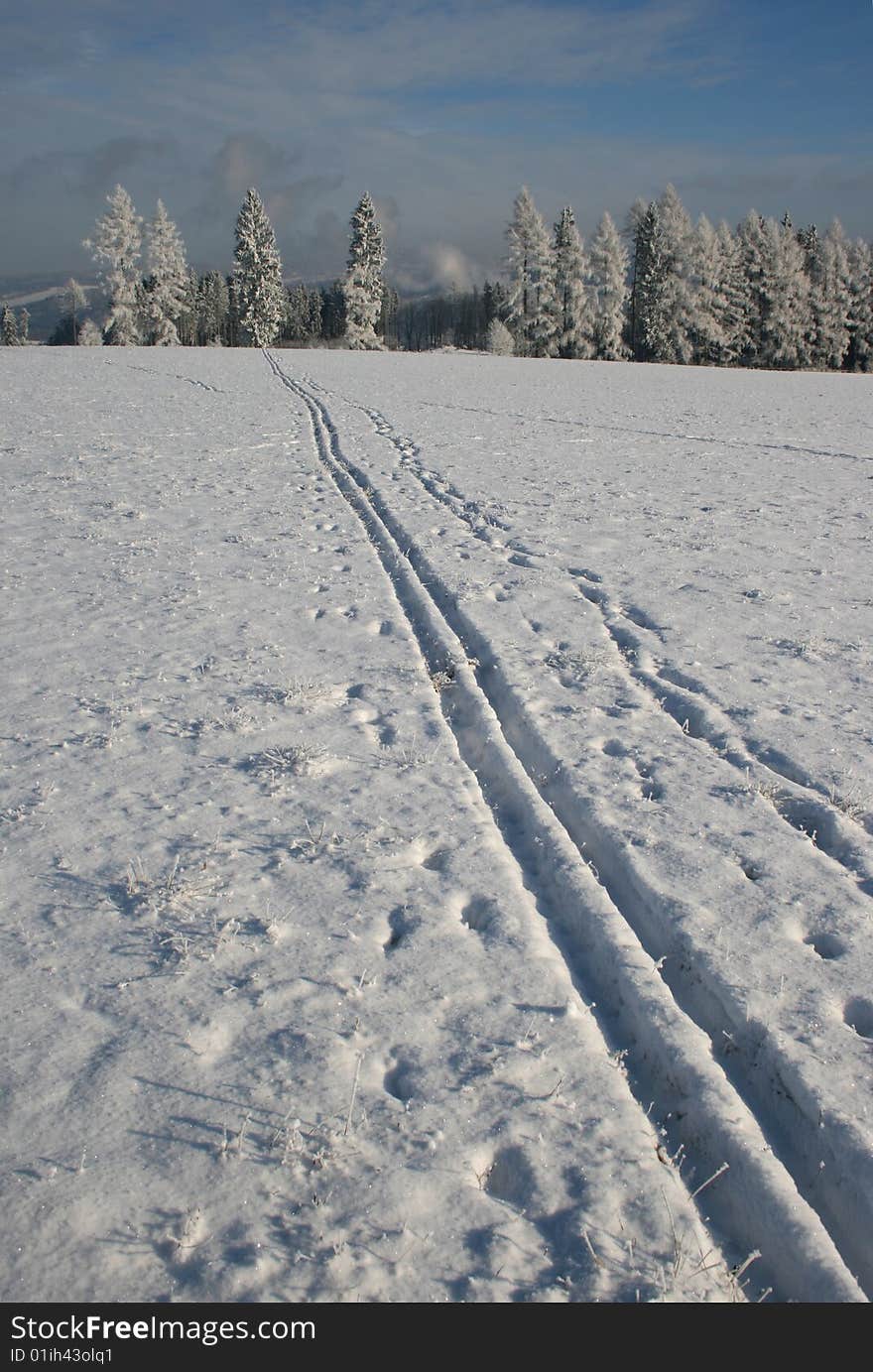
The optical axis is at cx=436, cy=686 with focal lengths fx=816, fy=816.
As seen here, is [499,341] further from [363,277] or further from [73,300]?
[73,300]

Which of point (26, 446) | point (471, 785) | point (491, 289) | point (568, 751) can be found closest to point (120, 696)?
point (471, 785)

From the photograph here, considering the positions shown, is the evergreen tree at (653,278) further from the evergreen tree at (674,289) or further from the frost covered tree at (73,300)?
the frost covered tree at (73,300)

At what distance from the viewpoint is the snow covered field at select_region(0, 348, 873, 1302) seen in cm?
261

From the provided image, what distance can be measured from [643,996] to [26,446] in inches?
698

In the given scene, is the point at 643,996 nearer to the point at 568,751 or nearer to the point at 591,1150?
the point at 591,1150

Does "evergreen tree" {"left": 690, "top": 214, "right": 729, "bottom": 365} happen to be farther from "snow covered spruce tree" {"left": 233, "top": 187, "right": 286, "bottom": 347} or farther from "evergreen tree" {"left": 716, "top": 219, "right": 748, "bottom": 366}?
"snow covered spruce tree" {"left": 233, "top": 187, "right": 286, "bottom": 347}

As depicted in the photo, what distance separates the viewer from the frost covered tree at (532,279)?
61000mm

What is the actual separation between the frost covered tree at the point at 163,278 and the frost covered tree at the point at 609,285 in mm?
32493

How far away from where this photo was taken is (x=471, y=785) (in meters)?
5.00

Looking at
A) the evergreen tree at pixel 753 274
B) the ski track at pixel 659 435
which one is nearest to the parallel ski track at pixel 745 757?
the ski track at pixel 659 435

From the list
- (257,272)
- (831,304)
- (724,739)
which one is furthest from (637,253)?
(724,739)

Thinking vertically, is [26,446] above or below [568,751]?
above

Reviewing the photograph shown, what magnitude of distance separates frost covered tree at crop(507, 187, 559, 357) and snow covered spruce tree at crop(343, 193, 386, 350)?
36.4ft

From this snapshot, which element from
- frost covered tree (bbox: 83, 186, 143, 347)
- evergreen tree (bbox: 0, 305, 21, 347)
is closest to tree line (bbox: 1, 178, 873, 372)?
frost covered tree (bbox: 83, 186, 143, 347)
